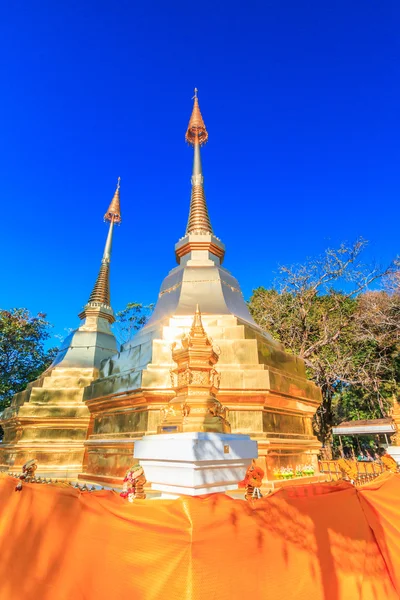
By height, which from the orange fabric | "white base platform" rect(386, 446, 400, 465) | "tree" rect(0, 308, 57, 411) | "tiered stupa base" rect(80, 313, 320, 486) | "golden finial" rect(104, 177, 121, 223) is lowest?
the orange fabric

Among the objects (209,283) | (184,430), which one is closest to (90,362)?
(209,283)

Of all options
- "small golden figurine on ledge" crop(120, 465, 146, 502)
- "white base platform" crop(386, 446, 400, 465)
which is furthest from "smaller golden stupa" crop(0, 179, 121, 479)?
"white base platform" crop(386, 446, 400, 465)

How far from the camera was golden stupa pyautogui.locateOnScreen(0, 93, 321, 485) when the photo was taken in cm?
709

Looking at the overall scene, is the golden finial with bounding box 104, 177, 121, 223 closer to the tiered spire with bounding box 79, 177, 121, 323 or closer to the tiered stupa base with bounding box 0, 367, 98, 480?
the tiered spire with bounding box 79, 177, 121, 323

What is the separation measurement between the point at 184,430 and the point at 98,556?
183 cm

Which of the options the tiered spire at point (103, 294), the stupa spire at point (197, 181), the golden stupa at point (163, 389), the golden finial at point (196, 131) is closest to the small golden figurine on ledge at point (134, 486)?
the golden stupa at point (163, 389)

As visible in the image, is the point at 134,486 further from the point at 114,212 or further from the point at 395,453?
the point at 114,212

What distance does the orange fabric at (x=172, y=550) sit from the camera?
7.61 ft

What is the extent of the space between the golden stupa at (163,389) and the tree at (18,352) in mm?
11847

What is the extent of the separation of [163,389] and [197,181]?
9.53m

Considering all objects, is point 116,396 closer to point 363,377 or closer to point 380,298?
point 363,377

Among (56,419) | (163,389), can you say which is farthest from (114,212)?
(163,389)

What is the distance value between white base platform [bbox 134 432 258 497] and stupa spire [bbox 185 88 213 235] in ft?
29.9

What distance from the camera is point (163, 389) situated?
7.09 meters
